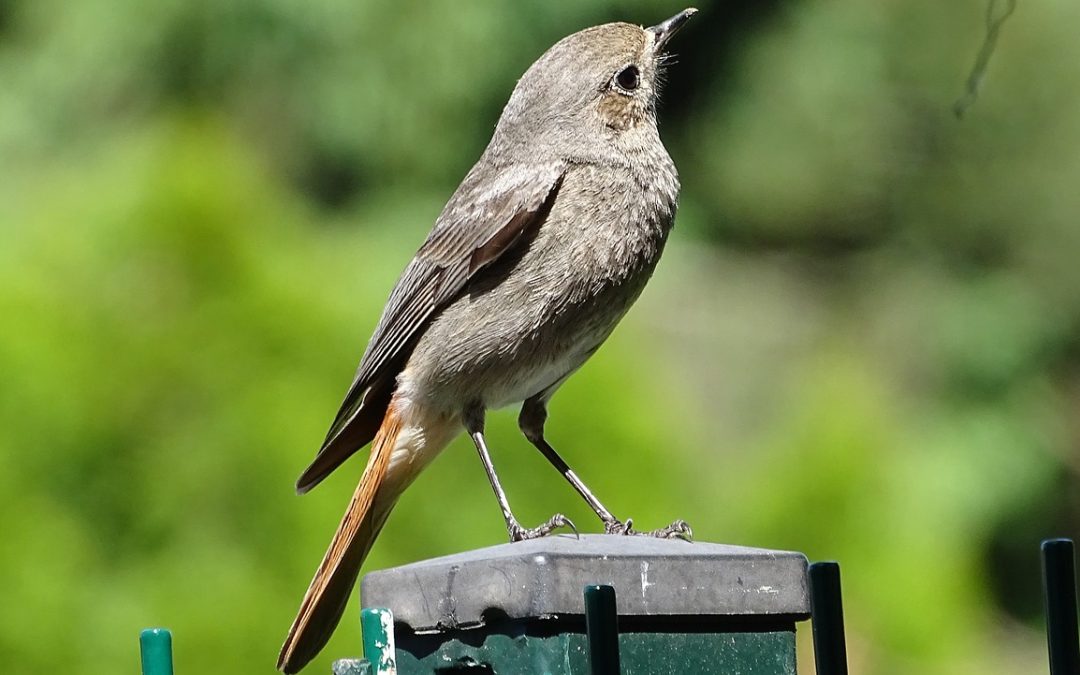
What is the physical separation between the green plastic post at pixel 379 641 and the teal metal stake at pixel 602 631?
1.37 ft

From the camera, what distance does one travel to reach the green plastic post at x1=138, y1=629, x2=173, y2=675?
2016 millimetres

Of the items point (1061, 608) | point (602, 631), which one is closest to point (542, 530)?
point (602, 631)

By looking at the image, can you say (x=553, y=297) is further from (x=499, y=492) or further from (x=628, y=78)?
(x=628, y=78)

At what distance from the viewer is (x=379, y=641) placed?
7.35 ft

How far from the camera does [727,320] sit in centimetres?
793

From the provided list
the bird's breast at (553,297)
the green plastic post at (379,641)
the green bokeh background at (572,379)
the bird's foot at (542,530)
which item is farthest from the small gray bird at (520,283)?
the green plastic post at (379,641)

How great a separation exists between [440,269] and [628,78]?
0.70 meters

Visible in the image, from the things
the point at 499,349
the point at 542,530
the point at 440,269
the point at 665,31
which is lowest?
the point at 542,530

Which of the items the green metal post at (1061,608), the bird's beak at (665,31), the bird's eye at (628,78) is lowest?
the green metal post at (1061,608)

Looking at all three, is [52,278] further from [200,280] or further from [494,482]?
[494,482]

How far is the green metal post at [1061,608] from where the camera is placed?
194 centimetres

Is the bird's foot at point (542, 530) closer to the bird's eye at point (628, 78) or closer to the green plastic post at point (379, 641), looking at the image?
the green plastic post at point (379, 641)

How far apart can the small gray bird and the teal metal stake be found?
1.40 meters

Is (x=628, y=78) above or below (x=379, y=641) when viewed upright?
above
